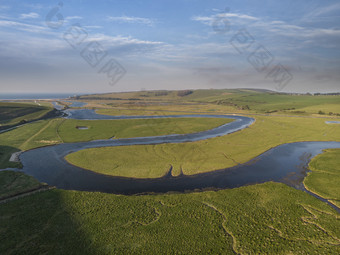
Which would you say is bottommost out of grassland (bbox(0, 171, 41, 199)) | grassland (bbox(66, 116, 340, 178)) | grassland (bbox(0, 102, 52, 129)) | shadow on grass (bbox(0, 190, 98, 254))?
shadow on grass (bbox(0, 190, 98, 254))

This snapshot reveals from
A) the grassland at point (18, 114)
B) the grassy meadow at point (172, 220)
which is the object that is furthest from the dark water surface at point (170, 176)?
the grassland at point (18, 114)

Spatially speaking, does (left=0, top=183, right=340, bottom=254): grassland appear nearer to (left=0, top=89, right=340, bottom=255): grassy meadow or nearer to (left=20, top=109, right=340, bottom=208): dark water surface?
(left=0, top=89, right=340, bottom=255): grassy meadow

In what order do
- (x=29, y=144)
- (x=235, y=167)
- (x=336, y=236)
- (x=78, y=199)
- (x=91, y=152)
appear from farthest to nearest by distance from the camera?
(x=29, y=144) → (x=91, y=152) → (x=235, y=167) → (x=78, y=199) → (x=336, y=236)

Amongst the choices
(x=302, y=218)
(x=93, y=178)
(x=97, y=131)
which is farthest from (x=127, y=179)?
(x=97, y=131)

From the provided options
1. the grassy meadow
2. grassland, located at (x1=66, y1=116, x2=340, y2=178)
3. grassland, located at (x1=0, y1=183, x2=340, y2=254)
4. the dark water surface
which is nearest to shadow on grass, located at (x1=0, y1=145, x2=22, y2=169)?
the dark water surface

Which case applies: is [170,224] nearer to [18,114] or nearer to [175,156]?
[175,156]

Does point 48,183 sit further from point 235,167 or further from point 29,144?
point 235,167

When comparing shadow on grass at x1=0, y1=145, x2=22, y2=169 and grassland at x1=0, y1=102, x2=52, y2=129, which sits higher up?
grassland at x1=0, y1=102, x2=52, y2=129
